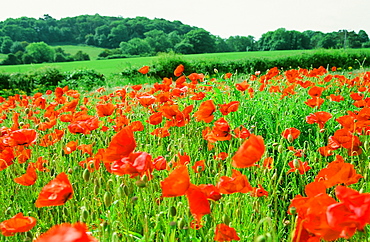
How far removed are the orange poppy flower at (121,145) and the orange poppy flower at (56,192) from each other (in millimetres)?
154

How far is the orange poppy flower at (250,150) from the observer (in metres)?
0.82

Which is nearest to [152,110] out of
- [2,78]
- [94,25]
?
[2,78]

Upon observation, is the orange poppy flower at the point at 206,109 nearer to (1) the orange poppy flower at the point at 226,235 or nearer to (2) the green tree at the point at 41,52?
(1) the orange poppy flower at the point at 226,235

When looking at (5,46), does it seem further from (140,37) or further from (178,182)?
(178,182)

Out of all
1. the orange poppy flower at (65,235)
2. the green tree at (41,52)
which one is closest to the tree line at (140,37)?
the green tree at (41,52)

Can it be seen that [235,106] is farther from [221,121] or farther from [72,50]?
[72,50]

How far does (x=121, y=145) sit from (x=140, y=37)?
8491 centimetres

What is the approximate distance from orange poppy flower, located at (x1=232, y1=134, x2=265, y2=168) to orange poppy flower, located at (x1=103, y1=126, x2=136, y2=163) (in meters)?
0.36

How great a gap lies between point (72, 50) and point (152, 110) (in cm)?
8099

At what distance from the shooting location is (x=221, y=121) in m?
1.52

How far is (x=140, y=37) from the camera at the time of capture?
8244 centimetres

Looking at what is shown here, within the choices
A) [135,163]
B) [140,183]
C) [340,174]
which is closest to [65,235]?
[135,163]

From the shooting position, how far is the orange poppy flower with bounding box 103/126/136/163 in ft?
3.35

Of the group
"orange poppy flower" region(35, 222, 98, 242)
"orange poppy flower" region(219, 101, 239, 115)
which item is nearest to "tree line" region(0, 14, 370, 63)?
"orange poppy flower" region(219, 101, 239, 115)
